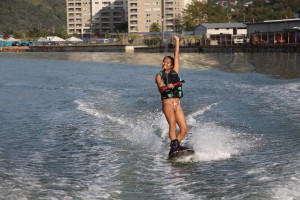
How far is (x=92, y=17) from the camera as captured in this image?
190 meters

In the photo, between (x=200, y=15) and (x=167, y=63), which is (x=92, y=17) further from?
(x=167, y=63)

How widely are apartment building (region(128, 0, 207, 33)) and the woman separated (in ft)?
526

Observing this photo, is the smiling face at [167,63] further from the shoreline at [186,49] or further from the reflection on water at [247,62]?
the shoreline at [186,49]

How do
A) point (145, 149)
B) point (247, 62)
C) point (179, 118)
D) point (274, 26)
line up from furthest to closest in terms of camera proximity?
point (274, 26) → point (247, 62) → point (145, 149) → point (179, 118)

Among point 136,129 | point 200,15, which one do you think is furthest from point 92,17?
point 136,129

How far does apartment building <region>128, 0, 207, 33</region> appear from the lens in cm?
16812

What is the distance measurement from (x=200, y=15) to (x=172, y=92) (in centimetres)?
13080

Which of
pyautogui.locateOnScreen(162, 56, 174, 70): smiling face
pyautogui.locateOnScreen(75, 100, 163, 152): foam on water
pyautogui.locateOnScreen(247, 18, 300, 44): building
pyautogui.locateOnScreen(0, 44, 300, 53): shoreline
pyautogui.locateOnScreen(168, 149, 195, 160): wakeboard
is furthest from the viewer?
pyautogui.locateOnScreen(247, 18, 300, 44): building

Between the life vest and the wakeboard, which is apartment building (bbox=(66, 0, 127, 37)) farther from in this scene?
the wakeboard

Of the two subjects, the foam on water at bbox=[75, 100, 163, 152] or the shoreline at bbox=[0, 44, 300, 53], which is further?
the shoreline at bbox=[0, 44, 300, 53]

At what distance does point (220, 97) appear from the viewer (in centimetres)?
1714

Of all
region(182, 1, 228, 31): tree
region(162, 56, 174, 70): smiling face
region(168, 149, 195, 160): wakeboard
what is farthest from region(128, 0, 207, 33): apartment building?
region(168, 149, 195, 160): wakeboard

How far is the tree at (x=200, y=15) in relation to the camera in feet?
447

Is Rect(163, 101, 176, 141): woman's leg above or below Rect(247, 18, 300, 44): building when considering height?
below
